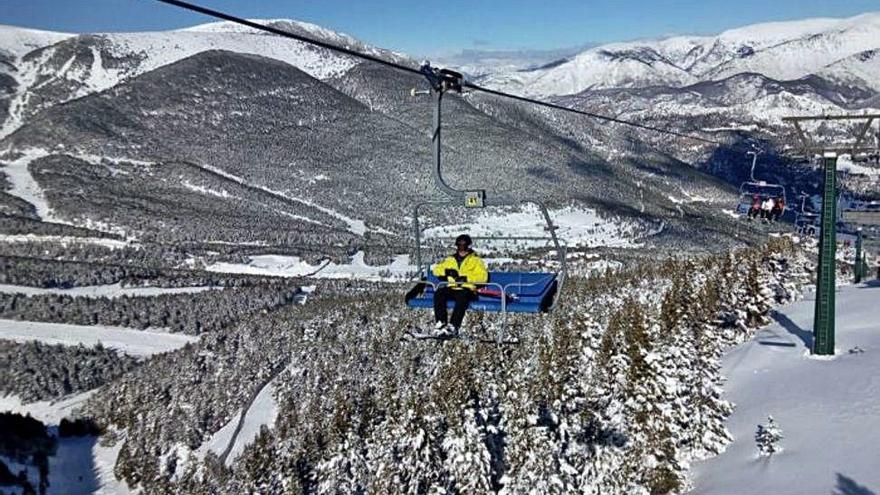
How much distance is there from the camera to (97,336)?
120 m

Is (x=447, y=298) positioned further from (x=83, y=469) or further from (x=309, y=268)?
(x=309, y=268)

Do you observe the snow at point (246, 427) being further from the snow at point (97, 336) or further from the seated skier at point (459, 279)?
the seated skier at point (459, 279)

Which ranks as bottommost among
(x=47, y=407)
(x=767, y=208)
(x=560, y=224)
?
(x=47, y=407)

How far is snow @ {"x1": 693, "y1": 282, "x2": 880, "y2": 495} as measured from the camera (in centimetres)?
2143

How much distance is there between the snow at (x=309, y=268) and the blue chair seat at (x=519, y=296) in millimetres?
110040

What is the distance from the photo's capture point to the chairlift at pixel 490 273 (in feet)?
43.4

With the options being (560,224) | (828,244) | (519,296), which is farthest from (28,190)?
(519,296)

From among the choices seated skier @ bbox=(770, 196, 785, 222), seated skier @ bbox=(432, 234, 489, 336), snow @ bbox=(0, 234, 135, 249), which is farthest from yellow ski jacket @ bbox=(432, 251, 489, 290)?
snow @ bbox=(0, 234, 135, 249)

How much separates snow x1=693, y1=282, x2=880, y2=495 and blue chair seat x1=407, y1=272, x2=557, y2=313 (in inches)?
406

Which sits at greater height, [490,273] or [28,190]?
[28,190]

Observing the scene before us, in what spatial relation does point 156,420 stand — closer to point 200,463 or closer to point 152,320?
point 200,463

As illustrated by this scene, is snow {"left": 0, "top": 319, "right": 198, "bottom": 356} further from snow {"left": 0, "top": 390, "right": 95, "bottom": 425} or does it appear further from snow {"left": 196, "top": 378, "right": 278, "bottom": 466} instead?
snow {"left": 196, "top": 378, "right": 278, "bottom": 466}

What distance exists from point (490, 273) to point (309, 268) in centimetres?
12454

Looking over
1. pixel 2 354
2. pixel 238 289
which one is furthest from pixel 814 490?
pixel 2 354
